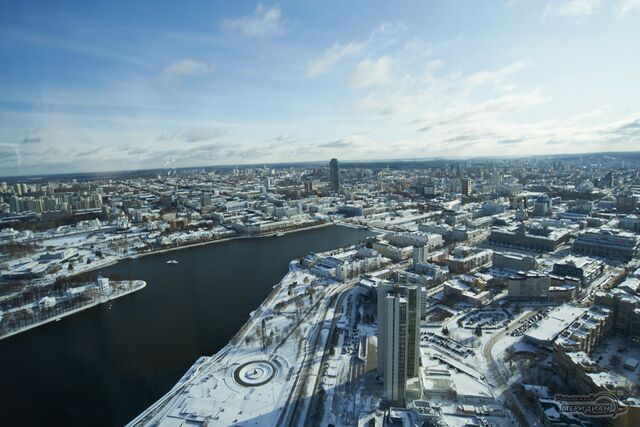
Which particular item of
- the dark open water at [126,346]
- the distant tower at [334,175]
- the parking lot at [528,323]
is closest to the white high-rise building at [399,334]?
the parking lot at [528,323]

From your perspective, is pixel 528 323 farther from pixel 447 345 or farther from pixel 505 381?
pixel 505 381

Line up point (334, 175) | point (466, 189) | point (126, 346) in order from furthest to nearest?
point (334, 175) < point (466, 189) < point (126, 346)

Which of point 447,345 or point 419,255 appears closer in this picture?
point 447,345

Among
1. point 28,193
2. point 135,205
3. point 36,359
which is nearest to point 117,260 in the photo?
point 36,359

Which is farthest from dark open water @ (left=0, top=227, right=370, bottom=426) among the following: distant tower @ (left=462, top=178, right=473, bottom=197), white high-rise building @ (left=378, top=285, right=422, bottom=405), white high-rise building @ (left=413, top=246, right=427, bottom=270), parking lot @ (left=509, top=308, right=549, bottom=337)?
distant tower @ (left=462, top=178, right=473, bottom=197)

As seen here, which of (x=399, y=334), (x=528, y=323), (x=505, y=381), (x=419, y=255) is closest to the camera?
(x=399, y=334)

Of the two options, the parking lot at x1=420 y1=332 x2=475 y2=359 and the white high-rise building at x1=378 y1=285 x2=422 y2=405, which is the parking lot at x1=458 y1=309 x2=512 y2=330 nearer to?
the parking lot at x1=420 y1=332 x2=475 y2=359

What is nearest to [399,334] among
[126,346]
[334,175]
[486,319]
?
[486,319]

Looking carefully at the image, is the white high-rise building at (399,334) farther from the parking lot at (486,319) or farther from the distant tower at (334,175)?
the distant tower at (334,175)

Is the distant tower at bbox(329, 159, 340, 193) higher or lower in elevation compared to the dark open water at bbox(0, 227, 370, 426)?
higher
